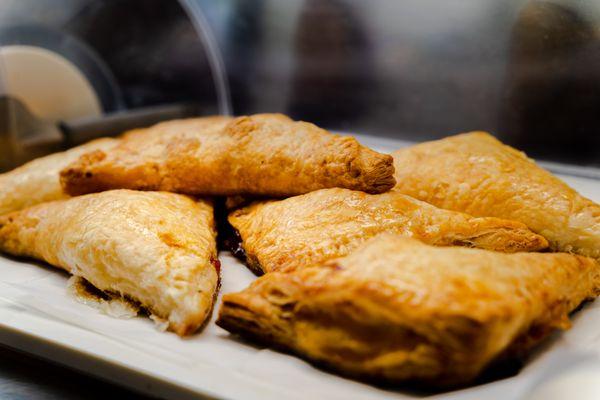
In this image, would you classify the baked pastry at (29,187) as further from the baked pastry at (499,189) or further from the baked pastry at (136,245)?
the baked pastry at (499,189)

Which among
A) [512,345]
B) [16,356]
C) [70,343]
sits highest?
[512,345]

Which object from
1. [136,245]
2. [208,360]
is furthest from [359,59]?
[208,360]

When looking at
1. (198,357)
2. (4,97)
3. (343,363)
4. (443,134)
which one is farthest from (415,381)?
(4,97)

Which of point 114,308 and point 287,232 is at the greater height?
point 287,232

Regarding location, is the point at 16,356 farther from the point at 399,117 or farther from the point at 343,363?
the point at 399,117

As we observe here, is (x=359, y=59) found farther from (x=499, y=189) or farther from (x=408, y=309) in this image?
(x=408, y=309)

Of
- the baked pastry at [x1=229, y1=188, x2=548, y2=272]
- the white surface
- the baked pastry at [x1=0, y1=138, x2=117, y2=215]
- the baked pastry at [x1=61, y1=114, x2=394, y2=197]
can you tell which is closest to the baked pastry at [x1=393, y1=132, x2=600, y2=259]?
the baked pastry at [x1=229, y1=188, x2=548, y2=272]
